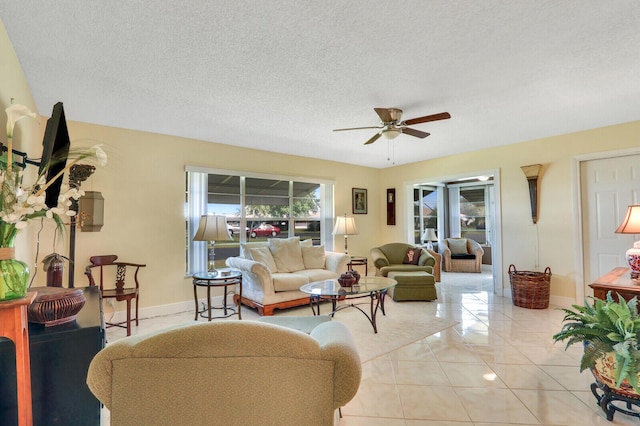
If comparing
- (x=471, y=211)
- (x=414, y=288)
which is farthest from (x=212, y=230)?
(x=471, y=211)

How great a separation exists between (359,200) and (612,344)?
489 centimetres

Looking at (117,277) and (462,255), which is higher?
(117,277)

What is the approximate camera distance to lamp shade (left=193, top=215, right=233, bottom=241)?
3.82m

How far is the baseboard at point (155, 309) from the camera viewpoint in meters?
3.76

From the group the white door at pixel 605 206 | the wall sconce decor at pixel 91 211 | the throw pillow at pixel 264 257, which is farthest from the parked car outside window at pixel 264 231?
the white door at pixel 605 206

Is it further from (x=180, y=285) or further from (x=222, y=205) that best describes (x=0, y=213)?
(x=222, y=205)

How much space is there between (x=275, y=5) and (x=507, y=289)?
16.7 feet

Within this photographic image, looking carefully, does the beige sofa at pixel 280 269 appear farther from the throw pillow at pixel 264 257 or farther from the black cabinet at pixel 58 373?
the black cabinet at pixel 58 373

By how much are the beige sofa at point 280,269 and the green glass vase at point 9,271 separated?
2.73 m

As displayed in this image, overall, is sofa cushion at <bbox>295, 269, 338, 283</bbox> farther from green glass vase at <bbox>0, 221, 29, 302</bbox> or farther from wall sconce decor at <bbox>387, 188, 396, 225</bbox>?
green glass vase at <bbox>0, 221, 29, 302</bbox>

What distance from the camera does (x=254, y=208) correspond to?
16.9 feet

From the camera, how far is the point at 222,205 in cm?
482

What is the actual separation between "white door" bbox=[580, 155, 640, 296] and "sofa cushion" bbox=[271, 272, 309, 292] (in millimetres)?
3852

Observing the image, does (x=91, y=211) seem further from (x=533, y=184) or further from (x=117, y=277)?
(x=533, y=184)
